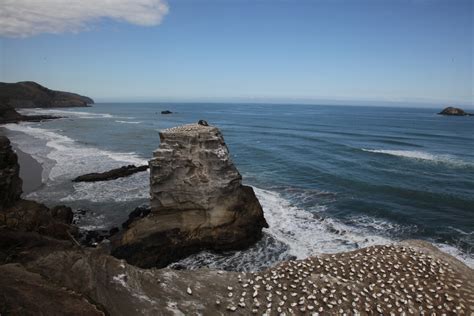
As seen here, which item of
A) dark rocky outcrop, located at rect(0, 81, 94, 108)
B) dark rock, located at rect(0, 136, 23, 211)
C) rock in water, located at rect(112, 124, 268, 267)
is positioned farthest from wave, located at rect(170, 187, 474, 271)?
dark rocky outcrop, located at rect(0, 81, 94, 108)

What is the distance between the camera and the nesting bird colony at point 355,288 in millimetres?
10234

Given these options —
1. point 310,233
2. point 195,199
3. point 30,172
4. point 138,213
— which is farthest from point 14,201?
point 310,233

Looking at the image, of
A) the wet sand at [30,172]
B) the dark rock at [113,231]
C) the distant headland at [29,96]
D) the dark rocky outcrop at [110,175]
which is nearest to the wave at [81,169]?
the wet sand at [30,172]

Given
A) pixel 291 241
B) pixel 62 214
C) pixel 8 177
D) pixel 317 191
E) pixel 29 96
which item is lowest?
pixel 291 241

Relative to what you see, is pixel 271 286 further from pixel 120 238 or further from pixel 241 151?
pixel 241 151

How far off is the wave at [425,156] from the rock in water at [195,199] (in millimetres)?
31589

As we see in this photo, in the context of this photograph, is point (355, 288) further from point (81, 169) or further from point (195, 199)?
point (81, 169)

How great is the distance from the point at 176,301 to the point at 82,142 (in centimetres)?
5251

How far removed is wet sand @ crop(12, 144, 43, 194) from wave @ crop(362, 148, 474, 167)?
39288 millimetres

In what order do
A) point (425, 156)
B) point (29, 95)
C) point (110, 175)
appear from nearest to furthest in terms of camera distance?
point (110, 175) < point (425, 156) < point (29, 95)

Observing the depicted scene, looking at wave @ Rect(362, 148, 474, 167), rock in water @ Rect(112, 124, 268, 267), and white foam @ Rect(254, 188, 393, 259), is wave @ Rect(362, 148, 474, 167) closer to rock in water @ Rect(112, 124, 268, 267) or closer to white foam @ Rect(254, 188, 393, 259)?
white foam @ Rect(254, 188, 393, 259)

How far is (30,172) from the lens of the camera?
119ft

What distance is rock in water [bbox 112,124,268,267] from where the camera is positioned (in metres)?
20.9

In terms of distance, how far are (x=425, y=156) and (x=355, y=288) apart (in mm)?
41820
